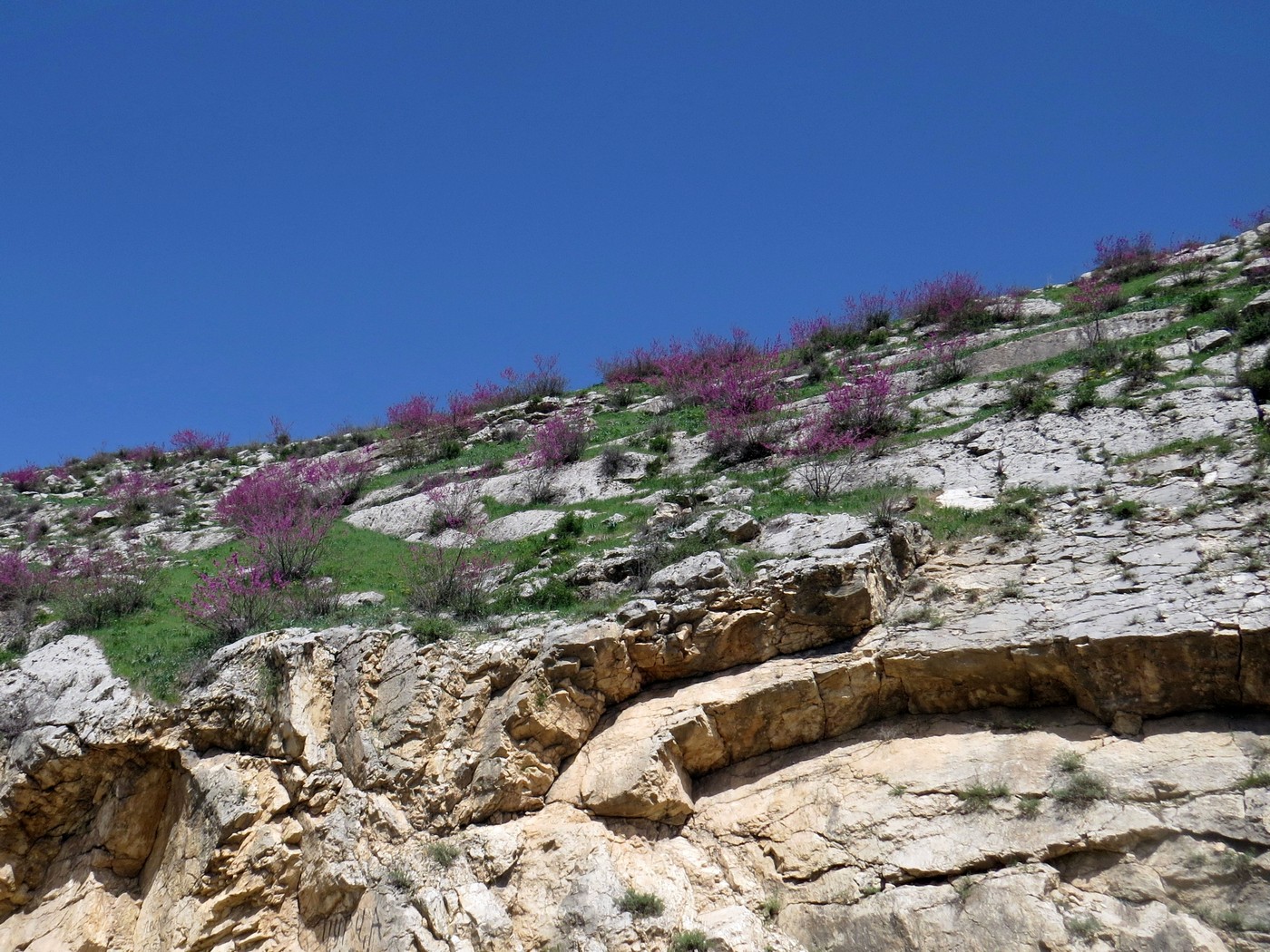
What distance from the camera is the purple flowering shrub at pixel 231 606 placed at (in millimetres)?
12469

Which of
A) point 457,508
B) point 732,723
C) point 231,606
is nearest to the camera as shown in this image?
point 732,723

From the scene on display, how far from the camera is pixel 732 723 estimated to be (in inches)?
388

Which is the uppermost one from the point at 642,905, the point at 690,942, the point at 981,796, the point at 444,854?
the point at 444,854

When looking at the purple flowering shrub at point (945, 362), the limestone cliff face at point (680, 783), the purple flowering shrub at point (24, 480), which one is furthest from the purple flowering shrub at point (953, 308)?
the purple flowering shrub at point (24, 480)

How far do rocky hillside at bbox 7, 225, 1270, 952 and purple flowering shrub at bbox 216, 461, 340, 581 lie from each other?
0.75m

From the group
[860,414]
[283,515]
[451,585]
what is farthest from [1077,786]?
[283,515]

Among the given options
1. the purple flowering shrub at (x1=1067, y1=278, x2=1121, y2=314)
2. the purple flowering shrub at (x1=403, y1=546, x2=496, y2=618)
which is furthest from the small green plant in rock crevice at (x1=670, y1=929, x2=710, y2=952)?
the purple flowering shrub at (x1=1067, y1=278, x2=1121, y2=314)

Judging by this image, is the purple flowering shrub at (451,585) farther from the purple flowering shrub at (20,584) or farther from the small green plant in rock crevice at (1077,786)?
→ the small green plant in rock crevice at (1077,786)

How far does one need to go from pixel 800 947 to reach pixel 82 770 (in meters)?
8.99

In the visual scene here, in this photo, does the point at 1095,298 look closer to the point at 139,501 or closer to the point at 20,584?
the point at 20,584

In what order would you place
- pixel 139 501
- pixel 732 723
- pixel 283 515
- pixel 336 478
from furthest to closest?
1. pixel 139 501
2. pixel 336 478
3. pixel 283 515
4. pixel 732 723

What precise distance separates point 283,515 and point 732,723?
12546 millimetres

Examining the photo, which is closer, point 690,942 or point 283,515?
point 690,942

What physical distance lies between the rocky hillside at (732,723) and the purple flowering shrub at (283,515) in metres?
0.75
